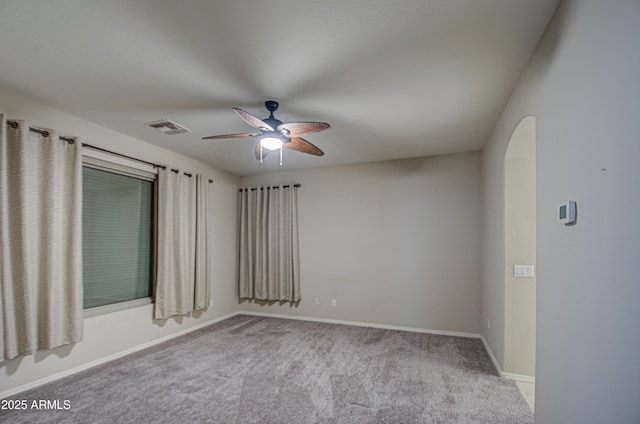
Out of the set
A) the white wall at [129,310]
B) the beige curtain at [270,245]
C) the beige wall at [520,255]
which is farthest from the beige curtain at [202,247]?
the beige wall at [520,255]

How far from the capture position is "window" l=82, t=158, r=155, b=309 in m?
3.20

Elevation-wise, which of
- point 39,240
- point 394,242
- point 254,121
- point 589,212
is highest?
point 254,121

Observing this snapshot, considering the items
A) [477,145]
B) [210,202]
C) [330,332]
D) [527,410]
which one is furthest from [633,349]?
[210,202]

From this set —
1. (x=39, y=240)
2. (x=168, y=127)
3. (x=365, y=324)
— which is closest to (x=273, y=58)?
(x=168, y=127)

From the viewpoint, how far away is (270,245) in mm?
5086

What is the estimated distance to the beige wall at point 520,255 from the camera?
267 cm

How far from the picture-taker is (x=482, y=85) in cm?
233

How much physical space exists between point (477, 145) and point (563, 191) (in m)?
2.61

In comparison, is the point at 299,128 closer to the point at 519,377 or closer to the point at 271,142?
the point at 271,142

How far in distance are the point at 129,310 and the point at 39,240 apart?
131 cm

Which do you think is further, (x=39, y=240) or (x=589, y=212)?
(x=39, y=240)

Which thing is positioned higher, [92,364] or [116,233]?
[116,233]

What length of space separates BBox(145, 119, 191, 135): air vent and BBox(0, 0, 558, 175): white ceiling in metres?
0.11

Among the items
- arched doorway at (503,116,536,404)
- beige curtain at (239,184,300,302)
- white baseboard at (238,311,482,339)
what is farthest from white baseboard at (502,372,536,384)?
beige curtain at (239,184,300,302)
